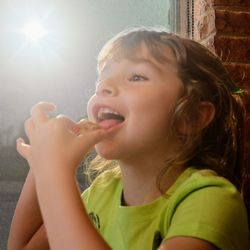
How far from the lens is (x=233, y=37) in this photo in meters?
1.37

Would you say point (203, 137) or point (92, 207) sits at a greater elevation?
point (203, 137)

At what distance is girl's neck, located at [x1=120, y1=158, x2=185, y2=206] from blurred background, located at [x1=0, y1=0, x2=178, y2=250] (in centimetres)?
58

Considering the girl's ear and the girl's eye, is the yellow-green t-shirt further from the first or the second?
the girl's eye

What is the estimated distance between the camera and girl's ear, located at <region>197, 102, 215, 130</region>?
1.03 m

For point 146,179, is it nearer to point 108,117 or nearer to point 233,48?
point 108,117

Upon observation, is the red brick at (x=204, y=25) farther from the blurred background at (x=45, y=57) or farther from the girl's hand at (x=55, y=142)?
the girl's hand at (x=55, y=142)

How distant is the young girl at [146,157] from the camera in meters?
0.76

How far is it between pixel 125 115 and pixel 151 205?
7.9 inches

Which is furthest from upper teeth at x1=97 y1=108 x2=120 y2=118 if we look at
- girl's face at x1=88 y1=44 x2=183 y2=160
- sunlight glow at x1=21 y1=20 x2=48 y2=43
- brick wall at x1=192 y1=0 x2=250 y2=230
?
sunlight glow at x1=21 y1=20 x2=48 y2=43

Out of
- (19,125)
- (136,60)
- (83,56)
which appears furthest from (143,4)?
(136,60)

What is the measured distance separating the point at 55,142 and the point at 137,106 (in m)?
0.21

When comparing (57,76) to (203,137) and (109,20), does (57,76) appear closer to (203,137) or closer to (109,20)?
(109,20)

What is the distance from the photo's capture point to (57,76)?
1556mm

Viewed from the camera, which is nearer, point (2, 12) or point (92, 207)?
point (92, 207)
